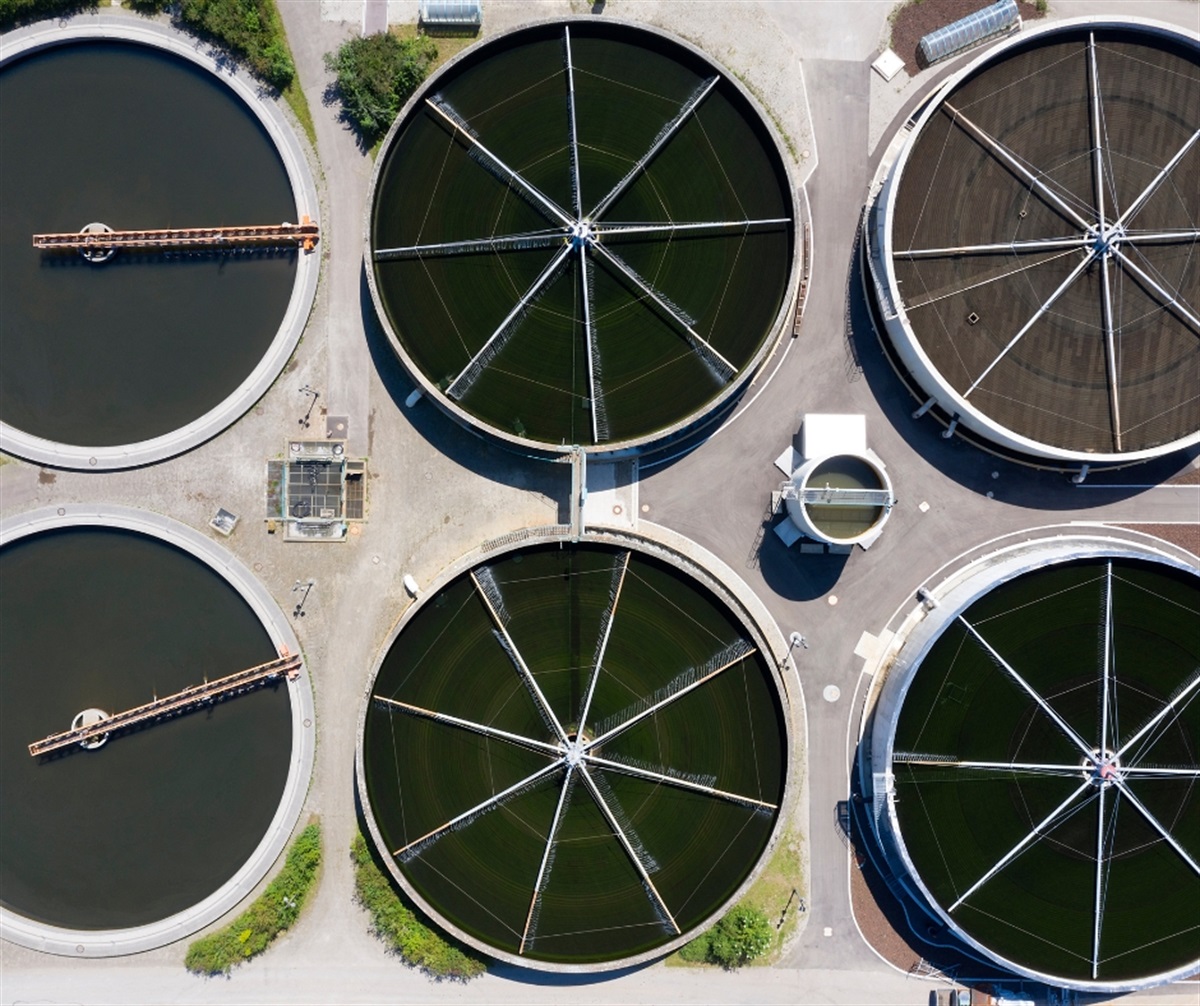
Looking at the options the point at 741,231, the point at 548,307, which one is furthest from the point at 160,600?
the point at 741,231

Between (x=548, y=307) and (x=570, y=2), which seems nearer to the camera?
(x=548, y=307)

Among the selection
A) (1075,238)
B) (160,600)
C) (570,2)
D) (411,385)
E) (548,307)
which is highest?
(570,2)

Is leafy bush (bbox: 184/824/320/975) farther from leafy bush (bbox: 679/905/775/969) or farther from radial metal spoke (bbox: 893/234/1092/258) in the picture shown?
radial metal spoke (bbox: 893/234/1092/258)

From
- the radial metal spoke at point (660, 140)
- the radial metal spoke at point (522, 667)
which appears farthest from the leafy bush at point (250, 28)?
the radial metal spoke at point (522, 667)

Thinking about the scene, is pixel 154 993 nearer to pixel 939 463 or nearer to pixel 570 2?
pixel 939 463

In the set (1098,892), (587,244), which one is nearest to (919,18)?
(587,244)

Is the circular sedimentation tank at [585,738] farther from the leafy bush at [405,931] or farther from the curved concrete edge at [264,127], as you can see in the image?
the curved concrete edge at [264,127]
